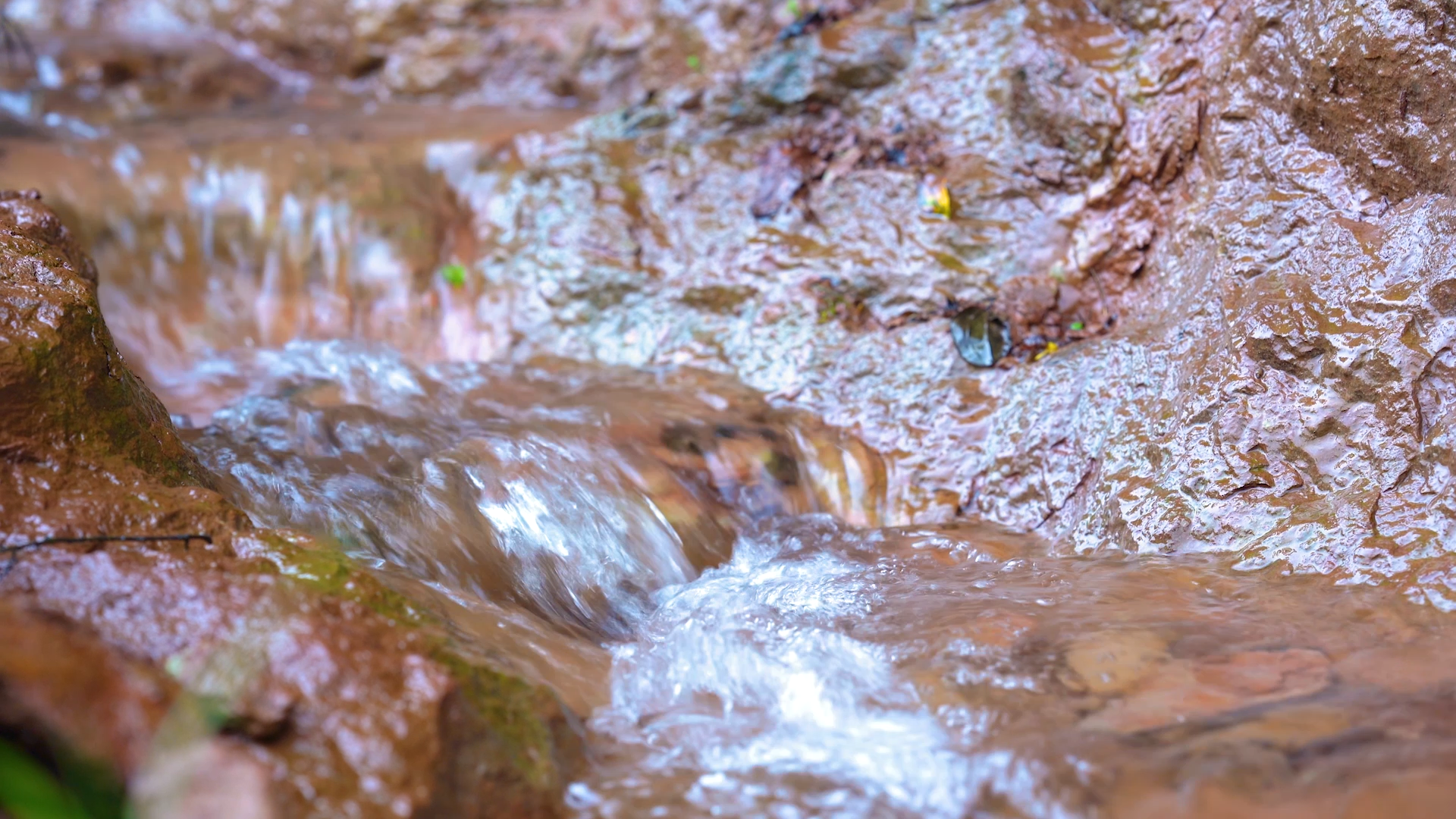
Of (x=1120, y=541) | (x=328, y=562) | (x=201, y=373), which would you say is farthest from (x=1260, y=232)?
(x=201, y=373)

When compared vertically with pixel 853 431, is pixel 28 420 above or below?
above

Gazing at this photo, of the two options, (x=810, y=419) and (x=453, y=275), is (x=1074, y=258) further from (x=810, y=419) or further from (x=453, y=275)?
(x=453, y=275)

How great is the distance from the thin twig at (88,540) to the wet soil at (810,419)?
0.02 metres

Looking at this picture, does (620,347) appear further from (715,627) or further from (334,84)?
(334,84)

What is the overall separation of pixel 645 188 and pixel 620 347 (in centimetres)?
100

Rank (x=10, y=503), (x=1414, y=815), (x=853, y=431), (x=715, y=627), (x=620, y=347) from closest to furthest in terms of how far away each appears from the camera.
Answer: (x=1414, y=815) < (x=10, y=503) < (x=715, y=627) < (x=853, y=431) < (x=620, y=347)

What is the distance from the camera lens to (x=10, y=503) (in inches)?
76.9

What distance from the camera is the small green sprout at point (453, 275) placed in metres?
4.86

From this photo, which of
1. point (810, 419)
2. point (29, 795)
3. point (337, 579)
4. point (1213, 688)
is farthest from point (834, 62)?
point (29, 795)

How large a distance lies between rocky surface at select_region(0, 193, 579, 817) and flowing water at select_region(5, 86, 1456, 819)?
0.27 meters

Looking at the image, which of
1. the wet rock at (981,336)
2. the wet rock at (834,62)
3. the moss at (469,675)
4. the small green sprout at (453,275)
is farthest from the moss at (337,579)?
the wet rock at (834,62)

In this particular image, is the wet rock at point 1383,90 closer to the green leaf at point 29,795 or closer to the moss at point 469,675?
the moss at point 469,675

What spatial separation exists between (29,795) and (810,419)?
2945 mm

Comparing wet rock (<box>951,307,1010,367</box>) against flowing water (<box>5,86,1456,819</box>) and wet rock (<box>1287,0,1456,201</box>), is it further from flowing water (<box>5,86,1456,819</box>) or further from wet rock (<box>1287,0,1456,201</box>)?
wet rock (<box>1287,0,1456,201</box>)
